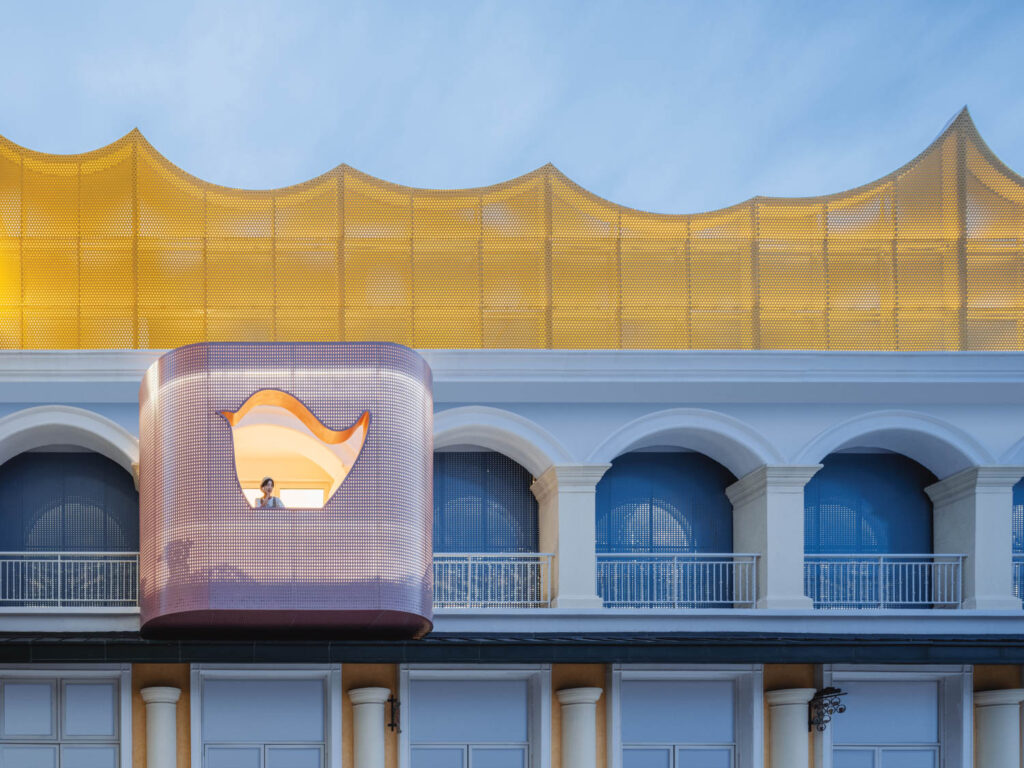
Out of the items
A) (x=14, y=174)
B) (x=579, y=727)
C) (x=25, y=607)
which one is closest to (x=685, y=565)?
(x=579, y=727)

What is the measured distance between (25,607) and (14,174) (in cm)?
652

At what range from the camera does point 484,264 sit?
19.6 meters

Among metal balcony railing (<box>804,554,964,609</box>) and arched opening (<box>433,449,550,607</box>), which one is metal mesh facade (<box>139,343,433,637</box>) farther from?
metal balcony railing (<box>804,554,964,609</box>)

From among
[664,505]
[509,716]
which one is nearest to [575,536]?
[664,505]

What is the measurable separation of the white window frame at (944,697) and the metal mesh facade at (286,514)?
22.5ft

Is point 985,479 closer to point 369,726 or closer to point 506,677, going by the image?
point 506,677

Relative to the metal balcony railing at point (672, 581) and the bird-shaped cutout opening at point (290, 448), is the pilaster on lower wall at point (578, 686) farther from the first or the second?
the bird-shaped cutout opening at point (290, 448)

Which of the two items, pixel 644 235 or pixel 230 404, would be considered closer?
pixel 230 404

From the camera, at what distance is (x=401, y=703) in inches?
749

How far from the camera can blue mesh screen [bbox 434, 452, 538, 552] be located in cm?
2103

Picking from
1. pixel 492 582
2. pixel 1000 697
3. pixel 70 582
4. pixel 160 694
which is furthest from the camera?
pixel 492 582

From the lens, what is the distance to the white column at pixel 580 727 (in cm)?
1888

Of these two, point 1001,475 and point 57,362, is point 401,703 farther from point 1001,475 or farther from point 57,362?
point 1001,475

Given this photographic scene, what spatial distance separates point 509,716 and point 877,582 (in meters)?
6.49
